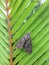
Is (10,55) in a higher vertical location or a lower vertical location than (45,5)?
lower

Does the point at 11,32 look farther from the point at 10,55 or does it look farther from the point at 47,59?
the point at 47,59

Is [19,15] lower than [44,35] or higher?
higher

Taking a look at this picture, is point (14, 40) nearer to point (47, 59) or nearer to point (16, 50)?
point (16, 50)

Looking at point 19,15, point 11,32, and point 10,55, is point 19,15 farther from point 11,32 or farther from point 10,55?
point 10,55

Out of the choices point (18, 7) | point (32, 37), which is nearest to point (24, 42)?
point (32, 37)

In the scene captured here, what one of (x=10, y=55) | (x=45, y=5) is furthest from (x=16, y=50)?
(x=45, y=5)

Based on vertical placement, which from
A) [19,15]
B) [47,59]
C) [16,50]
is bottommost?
[47,59]
